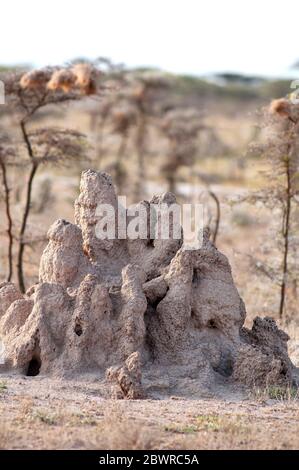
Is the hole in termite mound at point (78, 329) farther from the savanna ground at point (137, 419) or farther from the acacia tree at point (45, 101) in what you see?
the acacia tree at point (45, 101)

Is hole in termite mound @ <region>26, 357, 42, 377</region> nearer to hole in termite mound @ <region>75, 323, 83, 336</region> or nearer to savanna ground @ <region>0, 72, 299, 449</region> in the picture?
savanna ground @ <region>0, 72, 299, 449</region>

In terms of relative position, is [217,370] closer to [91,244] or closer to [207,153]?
[91,244]

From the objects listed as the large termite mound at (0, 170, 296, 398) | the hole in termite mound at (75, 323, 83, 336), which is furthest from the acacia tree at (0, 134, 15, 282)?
the hole in termite mound at (75, 323, 83, 336)

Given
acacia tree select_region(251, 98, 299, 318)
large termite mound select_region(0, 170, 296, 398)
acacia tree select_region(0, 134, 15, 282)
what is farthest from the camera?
acacia tree select_region(0, 134, 15, 282)

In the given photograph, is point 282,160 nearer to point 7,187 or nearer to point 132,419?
point 7,187

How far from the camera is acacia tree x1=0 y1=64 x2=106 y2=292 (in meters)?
15.2

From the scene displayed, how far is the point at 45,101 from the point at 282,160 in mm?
4476

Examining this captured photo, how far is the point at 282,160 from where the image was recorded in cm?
1437

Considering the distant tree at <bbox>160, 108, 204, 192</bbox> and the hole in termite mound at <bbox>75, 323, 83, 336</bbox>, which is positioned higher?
the distant tree at <bbox>160, 108, 204, 192</bbox>

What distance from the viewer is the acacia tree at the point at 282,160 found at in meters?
14.0

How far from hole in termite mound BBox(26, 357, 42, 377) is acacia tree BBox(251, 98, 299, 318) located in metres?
6.51

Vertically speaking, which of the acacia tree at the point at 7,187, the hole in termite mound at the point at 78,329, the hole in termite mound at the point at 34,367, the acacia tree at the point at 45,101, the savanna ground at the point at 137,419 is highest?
the acacia tree at the point at 45,101

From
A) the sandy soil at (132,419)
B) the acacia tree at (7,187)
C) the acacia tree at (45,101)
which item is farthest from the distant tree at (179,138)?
the sandy soil at (132,419)

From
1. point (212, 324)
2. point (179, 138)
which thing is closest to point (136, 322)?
point (212, 324)
